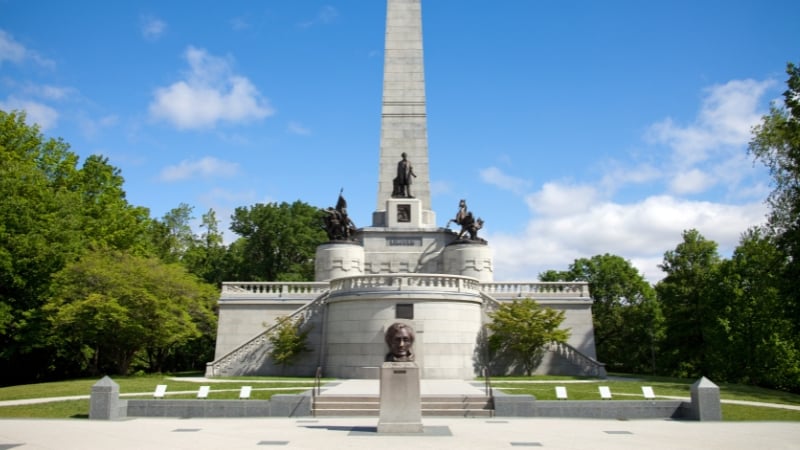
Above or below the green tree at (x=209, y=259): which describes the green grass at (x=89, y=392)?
below

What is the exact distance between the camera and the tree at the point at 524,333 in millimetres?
28375

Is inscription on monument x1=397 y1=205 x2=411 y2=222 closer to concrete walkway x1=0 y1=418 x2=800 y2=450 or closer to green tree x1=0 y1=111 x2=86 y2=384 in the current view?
green tree x1=0 y1=111 x2=86 y2=384

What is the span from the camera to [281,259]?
55906 millimetres

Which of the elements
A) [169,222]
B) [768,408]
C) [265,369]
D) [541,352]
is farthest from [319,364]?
[169,222]

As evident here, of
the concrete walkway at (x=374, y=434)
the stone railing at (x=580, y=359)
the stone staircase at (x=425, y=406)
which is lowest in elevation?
the concrete walkway at (x=374, y=434)

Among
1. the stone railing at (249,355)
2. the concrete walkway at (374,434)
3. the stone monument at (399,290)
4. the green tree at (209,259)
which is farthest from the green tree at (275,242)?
the concrete walkway at (374,434)

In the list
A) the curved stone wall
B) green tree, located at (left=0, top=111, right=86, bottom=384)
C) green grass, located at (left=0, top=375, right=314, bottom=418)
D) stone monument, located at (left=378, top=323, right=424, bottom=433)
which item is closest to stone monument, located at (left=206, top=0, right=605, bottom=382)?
the curved stone wall

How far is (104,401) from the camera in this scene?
1600cm

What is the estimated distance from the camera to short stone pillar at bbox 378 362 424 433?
13.4 meters

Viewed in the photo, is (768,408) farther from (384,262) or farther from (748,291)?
(748,291)

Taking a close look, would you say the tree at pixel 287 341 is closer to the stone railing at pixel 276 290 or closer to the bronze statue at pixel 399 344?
the stone railing at pixel 276 290

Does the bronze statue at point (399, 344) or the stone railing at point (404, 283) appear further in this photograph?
the stone railing at point (404, 283)

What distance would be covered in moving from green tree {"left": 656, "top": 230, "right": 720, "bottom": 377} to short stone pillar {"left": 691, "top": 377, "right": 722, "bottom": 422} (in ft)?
98.9

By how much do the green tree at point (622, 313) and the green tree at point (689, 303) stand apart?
21.2 ft
